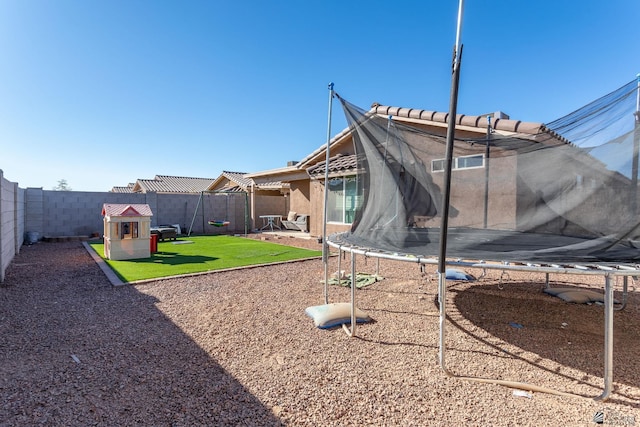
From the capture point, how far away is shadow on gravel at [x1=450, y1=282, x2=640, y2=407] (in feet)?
8.27

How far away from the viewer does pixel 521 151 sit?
3.30 m

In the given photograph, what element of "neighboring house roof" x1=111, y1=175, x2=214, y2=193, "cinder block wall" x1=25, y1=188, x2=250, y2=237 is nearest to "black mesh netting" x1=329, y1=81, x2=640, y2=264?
"cinder block wall" x1=25, y1=188, x2=250, y2=237

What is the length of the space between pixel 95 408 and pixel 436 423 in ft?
6.68

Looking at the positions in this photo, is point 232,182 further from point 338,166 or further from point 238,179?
point 338,166

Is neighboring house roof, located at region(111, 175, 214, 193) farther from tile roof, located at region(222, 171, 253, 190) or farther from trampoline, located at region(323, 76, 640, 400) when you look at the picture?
trampoline, located at region(323, 76, 640, 400)

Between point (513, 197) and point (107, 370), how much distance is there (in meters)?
3.96

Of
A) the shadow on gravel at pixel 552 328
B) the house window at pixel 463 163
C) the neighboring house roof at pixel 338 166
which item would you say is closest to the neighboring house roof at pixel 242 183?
the neighboring house roof at pixel 338 166

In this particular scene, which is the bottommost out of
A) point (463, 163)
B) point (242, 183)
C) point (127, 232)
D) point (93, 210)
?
point (127, 232)

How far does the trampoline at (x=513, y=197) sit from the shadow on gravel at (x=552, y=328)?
1.71 feet

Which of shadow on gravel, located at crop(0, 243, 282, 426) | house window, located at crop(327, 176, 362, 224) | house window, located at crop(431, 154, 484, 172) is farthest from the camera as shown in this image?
house window, located at crop(327, 176, 362, 224)

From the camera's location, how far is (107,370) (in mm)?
2324

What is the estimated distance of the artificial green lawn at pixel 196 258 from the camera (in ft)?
19.0

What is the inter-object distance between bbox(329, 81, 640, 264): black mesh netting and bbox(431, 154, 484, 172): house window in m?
0.02

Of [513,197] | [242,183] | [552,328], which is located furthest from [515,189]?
[242,183]
